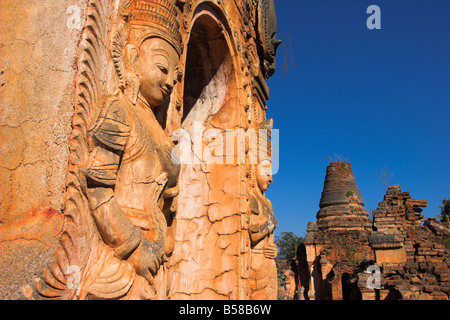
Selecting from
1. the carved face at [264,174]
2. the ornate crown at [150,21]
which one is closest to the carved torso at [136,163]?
the ornate crown at [150,21]

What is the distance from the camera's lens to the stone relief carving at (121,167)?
1690mm

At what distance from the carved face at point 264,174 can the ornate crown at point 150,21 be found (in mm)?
2523

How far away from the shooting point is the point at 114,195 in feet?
6.42

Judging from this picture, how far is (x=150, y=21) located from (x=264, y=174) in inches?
108

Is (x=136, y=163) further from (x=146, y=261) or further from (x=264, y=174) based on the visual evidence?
(x=264, y=174)

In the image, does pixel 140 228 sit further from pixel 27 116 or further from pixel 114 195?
pixel 27 116

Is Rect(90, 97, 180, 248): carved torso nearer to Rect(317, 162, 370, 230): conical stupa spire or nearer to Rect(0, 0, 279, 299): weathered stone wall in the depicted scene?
Rect(0, 0, 279, 299): weathered stone wall

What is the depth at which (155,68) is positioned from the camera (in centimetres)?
226

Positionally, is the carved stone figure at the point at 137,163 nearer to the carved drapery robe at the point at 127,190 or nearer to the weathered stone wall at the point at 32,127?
the carved drapery robe at the point at 127,190

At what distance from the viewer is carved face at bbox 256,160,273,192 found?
4.65 metres

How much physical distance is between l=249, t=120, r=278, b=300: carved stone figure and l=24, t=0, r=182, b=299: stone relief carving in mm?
1900

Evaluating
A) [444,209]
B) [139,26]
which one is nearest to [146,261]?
[139,26]

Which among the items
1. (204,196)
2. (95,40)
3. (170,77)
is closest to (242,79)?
(204,196)

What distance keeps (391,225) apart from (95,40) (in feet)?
43.0
